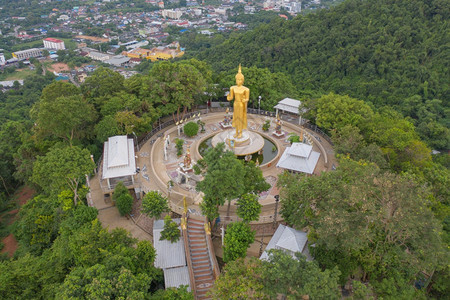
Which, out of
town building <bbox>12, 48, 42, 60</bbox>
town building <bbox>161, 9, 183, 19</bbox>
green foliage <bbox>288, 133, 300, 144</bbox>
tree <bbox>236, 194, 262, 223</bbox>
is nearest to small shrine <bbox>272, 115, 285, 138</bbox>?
green foliage <bbox>288, 133, 300, 144</bbox>

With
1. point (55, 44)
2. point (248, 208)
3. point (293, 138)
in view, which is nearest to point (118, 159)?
point (248, 208)

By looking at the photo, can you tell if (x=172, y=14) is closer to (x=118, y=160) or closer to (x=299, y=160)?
(x=118, y=160)

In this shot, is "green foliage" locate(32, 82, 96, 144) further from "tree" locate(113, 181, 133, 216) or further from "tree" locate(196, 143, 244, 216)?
"tree" locate(196, 143, 244, 216)

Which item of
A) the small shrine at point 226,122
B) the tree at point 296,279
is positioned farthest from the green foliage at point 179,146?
the tree at point 296,279

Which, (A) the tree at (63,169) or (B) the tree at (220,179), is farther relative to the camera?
(A) the tree at (63,169)

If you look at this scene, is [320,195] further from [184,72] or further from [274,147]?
[184,72]

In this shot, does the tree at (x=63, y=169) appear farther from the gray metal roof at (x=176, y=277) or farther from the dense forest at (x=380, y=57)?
the dense forest at (x=380, y=57)
